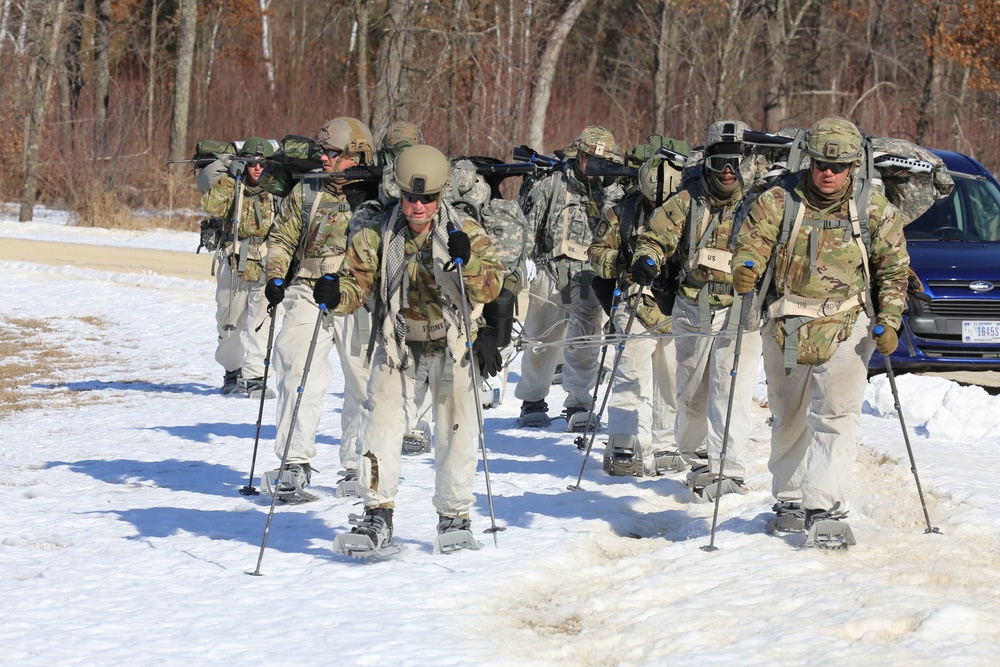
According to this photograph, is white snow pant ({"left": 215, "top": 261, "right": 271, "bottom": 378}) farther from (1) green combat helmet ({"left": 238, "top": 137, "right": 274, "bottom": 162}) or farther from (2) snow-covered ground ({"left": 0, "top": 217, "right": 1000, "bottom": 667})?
(2) snow-covered ground ({"left": 0, "top": 217, "right": 1000, "bottom": 667})

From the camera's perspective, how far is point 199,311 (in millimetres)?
17641

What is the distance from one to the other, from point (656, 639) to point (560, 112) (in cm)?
2707

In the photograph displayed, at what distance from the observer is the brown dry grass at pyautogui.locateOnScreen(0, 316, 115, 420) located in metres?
12.1

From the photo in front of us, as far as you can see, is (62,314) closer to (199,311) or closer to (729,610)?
(199,311)

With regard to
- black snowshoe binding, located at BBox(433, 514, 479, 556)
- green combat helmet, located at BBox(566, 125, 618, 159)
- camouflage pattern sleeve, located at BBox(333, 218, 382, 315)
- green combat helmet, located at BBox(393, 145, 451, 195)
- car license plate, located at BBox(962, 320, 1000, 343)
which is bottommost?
black snowshoe binding, located at BBox(433, 514, 479, 556)

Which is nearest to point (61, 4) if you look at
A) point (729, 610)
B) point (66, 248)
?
point (66, 248)

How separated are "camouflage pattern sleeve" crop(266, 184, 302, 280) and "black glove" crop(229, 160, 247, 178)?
10.6 feet

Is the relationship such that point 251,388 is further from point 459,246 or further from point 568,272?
point 459,246

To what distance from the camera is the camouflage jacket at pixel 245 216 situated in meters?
12.0

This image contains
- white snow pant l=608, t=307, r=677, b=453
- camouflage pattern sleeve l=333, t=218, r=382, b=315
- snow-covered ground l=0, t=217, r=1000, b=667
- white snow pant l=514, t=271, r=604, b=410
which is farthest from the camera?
white snow pant l=514, t=271, r=604, b=410

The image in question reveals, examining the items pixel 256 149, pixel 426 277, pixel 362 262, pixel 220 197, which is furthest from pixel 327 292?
pixel 220 197

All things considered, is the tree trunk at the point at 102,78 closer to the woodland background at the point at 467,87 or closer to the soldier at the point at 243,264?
the woodland background at the point at 467,87

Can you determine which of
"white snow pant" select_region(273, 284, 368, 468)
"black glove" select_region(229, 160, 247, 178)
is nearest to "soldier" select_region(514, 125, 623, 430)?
"white snow pant" select_region(273, 284, 368, 468)

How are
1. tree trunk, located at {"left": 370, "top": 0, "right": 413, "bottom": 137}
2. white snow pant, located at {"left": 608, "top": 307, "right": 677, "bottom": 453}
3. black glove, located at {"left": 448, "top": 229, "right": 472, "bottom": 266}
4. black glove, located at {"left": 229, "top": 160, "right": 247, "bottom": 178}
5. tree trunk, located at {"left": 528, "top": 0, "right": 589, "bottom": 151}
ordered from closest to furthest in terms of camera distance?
black glove, located at {"left": 448, "top": 229, "right": 472, "bottom": 266}
white snow pant, located at {"left": 608, "top": 307, "right": 677, "bottom": 453}
black glove, located at {"left": 229, "top": 160, "right": 247, "bottom": 178}
tree trunk, located at {"left": 370, "top": 0, "right": 413, "bottom": 137}
tree trunk, located at {"left": 528, "top": 0, "right": 589, "bottom": 151}
